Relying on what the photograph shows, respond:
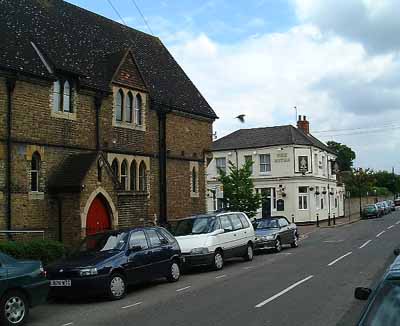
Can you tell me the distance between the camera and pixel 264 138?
49.9 meters

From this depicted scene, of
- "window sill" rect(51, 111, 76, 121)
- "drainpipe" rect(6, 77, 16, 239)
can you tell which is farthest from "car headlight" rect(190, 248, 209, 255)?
"window sill" rect(51, 111, 76, 121)

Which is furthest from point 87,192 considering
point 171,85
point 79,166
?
point 171,85

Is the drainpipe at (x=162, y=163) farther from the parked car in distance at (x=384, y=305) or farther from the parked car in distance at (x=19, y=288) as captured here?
the parked car in distance at (x=384, y=305)

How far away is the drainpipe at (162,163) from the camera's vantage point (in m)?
24.4

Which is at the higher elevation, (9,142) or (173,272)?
(9,142)

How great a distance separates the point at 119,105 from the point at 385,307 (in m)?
18.3

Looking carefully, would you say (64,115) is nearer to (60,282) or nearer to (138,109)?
(138,109)

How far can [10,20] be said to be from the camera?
19.2 metres

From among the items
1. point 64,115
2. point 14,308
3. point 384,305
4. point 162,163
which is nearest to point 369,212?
point 162,163

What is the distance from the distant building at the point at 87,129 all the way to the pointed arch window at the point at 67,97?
4cm

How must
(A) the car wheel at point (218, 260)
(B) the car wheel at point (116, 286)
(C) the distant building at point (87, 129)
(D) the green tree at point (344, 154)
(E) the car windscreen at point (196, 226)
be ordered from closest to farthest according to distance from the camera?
(B) the car wheel at point (116, 286) < (A) the car wheel at point (218, 260) < (C) the distant building at point (87, 129) < (E) the car windscreen at point (196, 226) < (D) the green tree at point (344, 154)

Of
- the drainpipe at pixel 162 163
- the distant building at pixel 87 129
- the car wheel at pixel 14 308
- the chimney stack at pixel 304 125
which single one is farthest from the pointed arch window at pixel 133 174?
the chimney stack at pixel 304 125

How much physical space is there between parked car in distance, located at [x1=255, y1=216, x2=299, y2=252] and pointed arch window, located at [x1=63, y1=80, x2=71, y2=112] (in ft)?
31.1

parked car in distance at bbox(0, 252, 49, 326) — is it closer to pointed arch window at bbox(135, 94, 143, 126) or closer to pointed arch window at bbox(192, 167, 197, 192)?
pointed arch window at bbox(135, 94, 143, 126)
